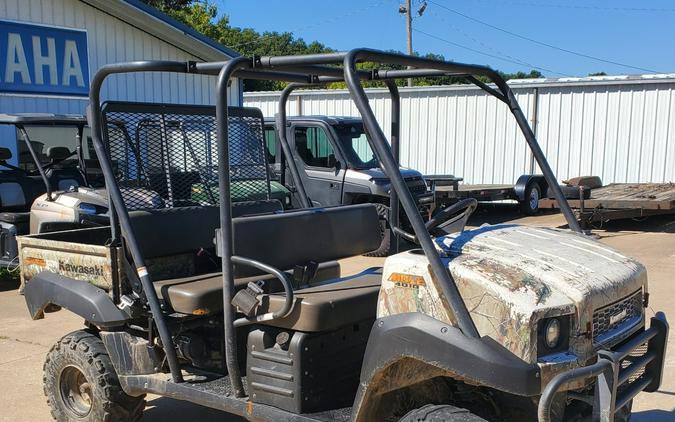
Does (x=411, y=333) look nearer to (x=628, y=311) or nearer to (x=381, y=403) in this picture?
(x=381, y=403)

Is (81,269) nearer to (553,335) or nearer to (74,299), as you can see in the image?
(74,299)

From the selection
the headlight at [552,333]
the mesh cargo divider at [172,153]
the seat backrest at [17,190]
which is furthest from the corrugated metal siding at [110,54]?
the headlight at [552,333]

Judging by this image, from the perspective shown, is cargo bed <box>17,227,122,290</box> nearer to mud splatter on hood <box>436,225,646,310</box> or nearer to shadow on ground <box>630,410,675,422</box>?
mud splatter on hood <box>436,225,646,310</box>

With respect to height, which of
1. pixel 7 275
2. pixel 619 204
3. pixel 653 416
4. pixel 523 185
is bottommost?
pixel 7 275

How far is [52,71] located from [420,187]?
22.3 ft

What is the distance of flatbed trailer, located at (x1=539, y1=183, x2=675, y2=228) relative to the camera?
12.0 m

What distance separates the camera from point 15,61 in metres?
11.6

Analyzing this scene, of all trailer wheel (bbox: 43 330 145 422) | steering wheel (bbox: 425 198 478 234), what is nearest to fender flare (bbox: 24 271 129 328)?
trailer wheel (bbox: 43 330 145 422)

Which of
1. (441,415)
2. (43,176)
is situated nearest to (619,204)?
(43,176)

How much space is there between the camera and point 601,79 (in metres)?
15.9

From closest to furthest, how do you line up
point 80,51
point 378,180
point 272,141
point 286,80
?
1. point 286,80
2. point 378,180
3. point 272,141
4. point 80,51

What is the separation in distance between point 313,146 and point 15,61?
5.24 meters

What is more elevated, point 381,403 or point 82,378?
point 381,403

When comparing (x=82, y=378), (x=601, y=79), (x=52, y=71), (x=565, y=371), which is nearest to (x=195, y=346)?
(x=82, y=378)
